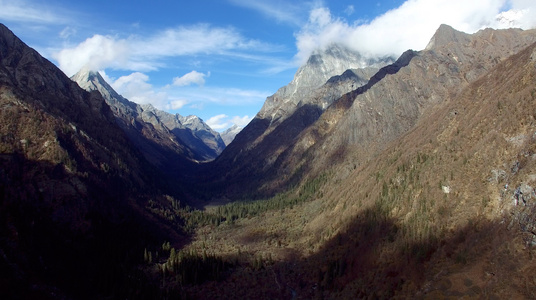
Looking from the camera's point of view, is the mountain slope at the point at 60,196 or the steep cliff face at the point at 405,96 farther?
the steep cliff face at the point at 405,96

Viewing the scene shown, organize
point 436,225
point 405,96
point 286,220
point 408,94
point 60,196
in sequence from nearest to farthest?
point 436,225
point 60,196
point 286,220
point 405,96
point 408,94

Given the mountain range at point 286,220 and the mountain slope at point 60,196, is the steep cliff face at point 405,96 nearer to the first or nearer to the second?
the mountain range at point 286,220

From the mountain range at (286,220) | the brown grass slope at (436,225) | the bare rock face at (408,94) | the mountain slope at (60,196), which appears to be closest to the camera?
the brown grass slope at (436,225)

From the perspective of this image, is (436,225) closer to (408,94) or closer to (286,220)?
(286,220)

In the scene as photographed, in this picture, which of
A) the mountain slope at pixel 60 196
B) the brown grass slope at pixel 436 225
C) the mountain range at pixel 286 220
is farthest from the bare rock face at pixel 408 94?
the mountain slope at pixel 60 196

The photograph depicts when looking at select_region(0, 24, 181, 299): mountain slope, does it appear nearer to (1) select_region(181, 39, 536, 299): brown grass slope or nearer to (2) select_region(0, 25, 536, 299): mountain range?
(2) select_region(0, 25, 536, 299): mountain range

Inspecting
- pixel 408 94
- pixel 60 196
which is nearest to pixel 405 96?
pixel 408 94
